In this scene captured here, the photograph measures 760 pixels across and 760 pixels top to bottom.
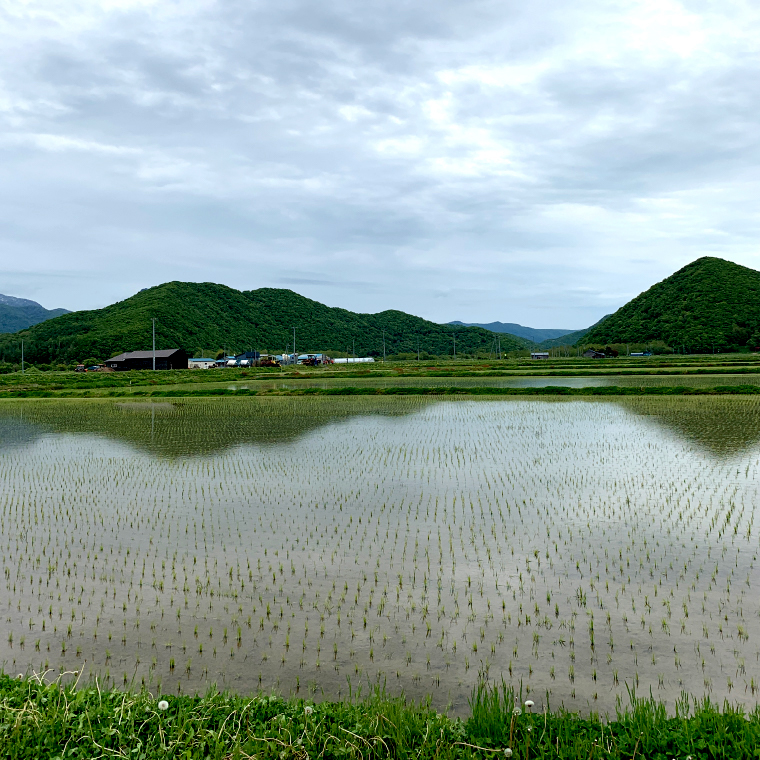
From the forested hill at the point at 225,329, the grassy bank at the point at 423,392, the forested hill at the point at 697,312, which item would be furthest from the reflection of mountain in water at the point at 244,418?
the forested hill at the point at 697,312

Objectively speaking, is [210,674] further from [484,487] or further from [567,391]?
[567,391]

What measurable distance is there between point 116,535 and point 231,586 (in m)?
2.50

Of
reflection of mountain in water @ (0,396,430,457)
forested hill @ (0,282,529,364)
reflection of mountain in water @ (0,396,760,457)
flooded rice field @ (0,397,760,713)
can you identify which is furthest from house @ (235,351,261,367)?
flooded rice field @ (0,397,760,713)

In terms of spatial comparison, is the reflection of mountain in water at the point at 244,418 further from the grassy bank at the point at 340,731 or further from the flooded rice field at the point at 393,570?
the grassy bank at the point at 340,731

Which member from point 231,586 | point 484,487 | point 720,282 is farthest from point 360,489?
point 720,282

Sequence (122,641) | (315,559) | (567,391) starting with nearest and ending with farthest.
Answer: (122,641), (315,559), (567,391)

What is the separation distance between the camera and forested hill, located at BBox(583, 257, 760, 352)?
73562 mm

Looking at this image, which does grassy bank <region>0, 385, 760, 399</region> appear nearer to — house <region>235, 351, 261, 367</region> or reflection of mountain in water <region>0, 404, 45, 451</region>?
reflection of mountain in water <region>0, 404, 45, 451</region>

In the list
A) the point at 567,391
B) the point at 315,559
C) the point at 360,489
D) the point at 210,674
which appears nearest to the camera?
the point at 210,674

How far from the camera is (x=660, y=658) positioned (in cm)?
411

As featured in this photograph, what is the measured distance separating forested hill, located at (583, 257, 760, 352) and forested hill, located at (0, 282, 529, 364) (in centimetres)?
3433

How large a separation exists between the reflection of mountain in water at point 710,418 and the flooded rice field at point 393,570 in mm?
485

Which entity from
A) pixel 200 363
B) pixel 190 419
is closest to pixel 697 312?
pixel 200 363

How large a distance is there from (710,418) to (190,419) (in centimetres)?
1677
